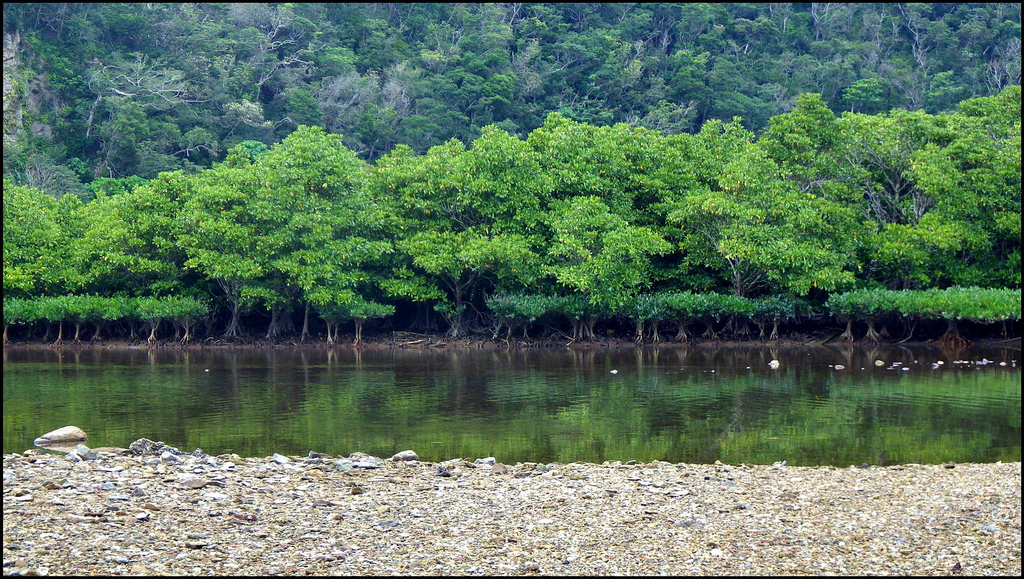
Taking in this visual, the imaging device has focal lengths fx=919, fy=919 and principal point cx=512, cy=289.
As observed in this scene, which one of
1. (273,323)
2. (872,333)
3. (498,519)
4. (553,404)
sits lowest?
(553,404)

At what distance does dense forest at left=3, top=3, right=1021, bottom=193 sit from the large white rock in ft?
132

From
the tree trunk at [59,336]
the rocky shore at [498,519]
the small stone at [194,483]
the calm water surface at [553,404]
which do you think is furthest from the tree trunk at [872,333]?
the tree trunk at [59,336]

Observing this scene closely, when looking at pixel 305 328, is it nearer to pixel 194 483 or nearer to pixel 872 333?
pixel 872 333

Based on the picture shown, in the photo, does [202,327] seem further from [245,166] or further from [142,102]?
[142,102]

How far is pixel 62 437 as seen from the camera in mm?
15773

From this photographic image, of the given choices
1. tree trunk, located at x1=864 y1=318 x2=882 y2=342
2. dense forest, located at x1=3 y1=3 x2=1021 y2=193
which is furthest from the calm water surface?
dense forest, located at x1=3 y1=3 x2=1021 y2=193

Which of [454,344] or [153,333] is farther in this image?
[454,344]

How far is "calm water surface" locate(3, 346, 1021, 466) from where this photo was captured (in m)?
15.8

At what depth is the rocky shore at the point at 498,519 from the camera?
7.79m

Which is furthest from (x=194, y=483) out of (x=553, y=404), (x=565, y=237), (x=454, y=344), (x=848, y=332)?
(x=848, y=332)

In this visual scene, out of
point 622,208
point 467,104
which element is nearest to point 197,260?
point 622,208

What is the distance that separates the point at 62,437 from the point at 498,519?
9.81m

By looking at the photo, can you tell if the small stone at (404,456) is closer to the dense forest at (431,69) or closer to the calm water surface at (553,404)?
the calm water surface at (553,404)

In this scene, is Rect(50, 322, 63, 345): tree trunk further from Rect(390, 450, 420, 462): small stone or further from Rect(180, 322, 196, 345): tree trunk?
Rect(390, 450, 420, 462): small stone
